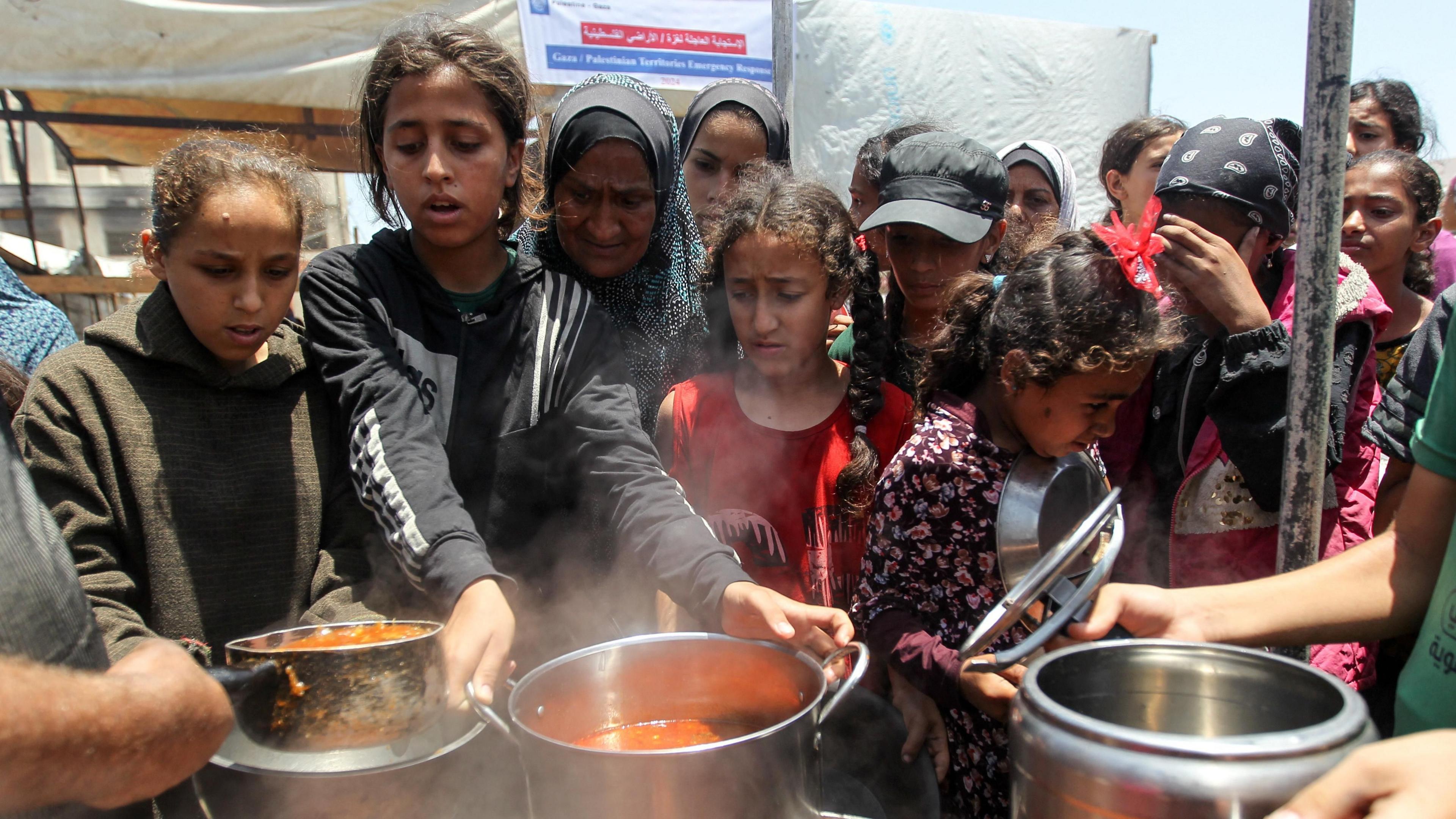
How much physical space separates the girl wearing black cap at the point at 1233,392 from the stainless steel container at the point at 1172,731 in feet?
2.76

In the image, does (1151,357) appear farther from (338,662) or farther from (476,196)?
(338,662)

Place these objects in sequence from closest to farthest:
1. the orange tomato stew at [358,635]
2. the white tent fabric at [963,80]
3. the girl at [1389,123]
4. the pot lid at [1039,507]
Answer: the orange tomato stew at [358,635] < the pot lid at [1039,507] < the girl at [1389,123] < the white tent fabric at [963,80]

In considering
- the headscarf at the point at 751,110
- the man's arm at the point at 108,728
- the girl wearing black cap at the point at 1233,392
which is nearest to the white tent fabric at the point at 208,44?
the headscarf at the point at 751,110

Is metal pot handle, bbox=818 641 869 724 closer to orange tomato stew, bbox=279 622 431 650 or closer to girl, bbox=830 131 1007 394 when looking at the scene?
orange tomato stew, bbox=279 622 431 650

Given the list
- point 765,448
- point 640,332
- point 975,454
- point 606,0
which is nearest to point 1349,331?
point 975,454

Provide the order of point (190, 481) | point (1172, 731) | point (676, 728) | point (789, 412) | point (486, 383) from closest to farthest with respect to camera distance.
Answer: point (1172, 731) < point (676, 728) < point (190, 481) < point (486, 383) < point (789, 412)

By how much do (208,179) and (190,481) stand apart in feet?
1.90

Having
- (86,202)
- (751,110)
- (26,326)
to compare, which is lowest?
(26,326)

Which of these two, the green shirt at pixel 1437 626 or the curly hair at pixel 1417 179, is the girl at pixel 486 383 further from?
the curly hair at pixel 1417 179

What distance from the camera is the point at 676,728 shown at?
128cm

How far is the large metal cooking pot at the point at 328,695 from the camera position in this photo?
1008 mm

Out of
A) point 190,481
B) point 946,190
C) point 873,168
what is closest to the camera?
point 190,481

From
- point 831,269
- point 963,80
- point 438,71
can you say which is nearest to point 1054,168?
point 831,269

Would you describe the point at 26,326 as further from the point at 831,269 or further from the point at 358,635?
the point at 831,269
